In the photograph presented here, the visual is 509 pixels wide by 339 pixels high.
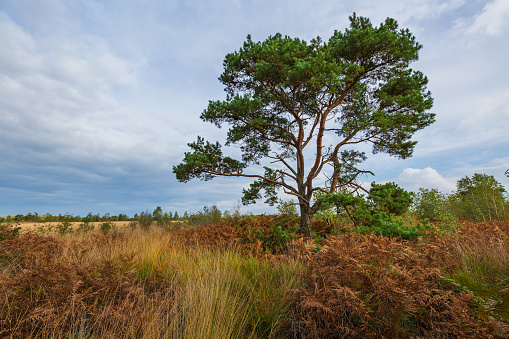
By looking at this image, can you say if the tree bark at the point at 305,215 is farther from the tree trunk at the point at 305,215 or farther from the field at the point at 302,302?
the field at the point at 302,302

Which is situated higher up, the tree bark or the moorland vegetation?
the tree bark

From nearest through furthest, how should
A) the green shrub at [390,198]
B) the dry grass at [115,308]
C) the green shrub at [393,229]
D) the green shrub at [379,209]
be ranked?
the dry grass at [115,308] < the green shrub at [393,229] < the green shrub at [379,209] < the green shrub at [390,198]

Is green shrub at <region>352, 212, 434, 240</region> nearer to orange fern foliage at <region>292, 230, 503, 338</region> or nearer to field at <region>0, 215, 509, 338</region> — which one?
field at <region>0, 215, 509, 338</region>

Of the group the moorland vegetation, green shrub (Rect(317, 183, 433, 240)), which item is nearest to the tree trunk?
green shrub (Rect(317, 183, 433, 240))

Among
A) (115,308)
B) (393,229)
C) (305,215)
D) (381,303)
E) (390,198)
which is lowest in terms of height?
(115,308)

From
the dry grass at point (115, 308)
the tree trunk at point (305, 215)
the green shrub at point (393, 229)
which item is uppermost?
the tree trunk at point (305, 215)

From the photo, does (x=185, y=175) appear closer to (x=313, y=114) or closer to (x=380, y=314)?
(x=313, y=114)

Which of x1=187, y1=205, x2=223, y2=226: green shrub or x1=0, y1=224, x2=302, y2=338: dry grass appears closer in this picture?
x1=0, y1=224, x2=302, y2=338: dry grass

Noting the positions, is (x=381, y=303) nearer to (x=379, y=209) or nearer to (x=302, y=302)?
(x=302, y=302)

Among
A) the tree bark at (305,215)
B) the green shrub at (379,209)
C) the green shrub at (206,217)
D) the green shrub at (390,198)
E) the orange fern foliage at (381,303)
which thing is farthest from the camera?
the green shrub at (206,217)

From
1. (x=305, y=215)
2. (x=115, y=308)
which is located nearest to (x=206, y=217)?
(x=305, y=215)

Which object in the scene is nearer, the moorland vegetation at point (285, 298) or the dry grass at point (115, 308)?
the moorland vegetation at point (285, 298)

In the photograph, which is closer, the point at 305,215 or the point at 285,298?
the point at 285,298

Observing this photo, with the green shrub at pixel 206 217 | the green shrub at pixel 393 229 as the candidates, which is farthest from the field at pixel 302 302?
the green shrub at pixel 206 217
